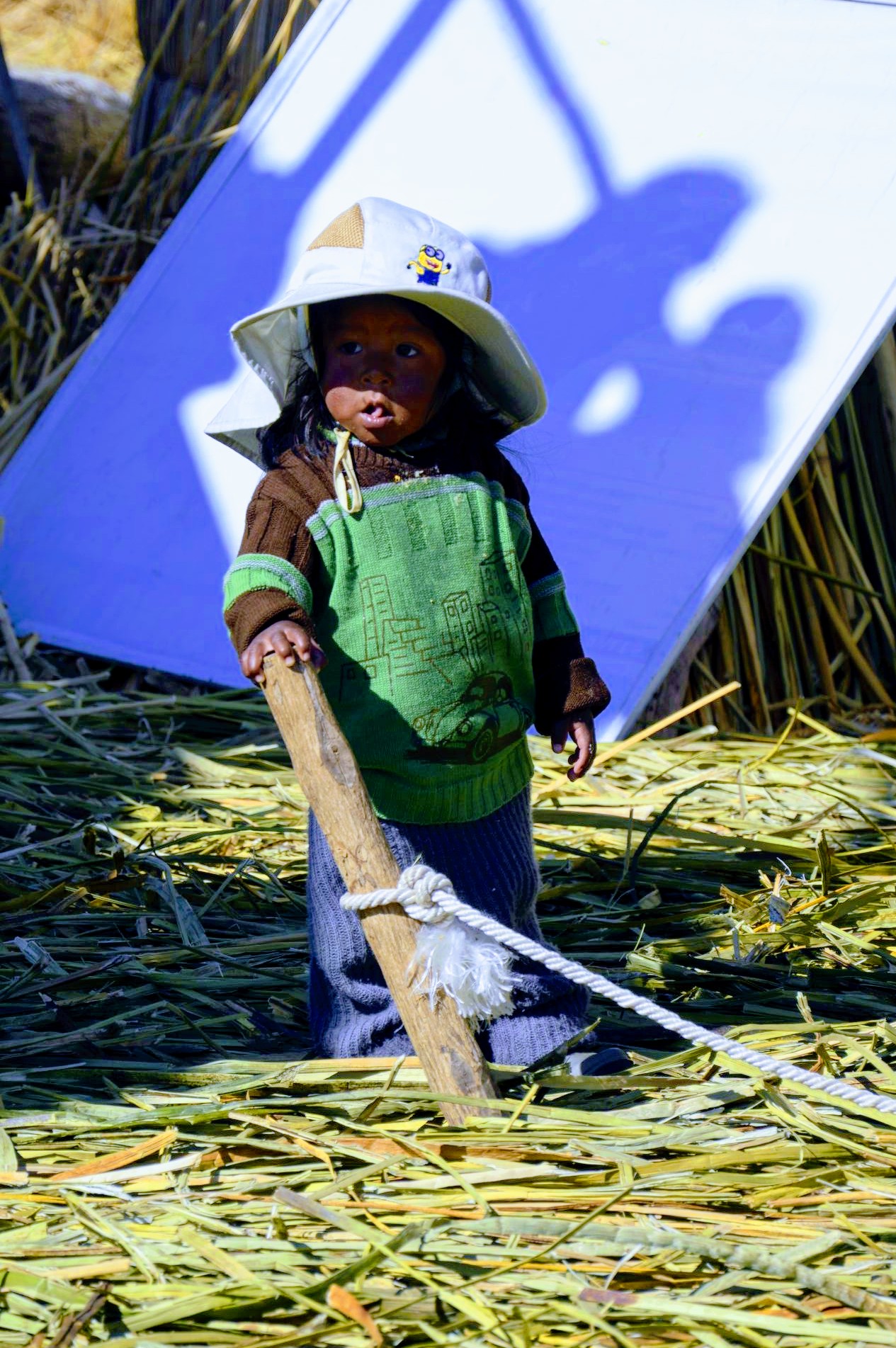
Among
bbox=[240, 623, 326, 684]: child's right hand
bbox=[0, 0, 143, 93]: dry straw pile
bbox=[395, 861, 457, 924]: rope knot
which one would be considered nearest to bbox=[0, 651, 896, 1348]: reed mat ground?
bbox=[395, 861, 457, 924]: rope knot

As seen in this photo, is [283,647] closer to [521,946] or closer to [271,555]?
[271,555]

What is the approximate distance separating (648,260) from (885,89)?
72 centimetres

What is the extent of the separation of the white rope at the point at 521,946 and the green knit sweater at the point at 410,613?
249 millimetres

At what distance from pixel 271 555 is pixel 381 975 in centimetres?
62

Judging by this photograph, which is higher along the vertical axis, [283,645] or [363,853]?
[283,645]

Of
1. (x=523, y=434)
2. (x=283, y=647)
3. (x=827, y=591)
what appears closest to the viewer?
(x=283, y=647)

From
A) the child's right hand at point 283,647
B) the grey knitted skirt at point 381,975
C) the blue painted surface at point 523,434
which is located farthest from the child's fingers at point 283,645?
the blue painted surface at point 523,434

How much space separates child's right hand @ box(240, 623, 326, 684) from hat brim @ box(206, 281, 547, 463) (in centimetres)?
37

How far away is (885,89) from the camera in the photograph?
3871 millimetres

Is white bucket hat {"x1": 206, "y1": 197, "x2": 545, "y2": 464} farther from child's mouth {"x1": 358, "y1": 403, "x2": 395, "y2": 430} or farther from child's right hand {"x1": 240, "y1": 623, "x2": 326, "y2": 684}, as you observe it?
child's right hand {"x1": 240, "y1": 623, "x2": 326, "y2": 684}

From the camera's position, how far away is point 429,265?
1.92m

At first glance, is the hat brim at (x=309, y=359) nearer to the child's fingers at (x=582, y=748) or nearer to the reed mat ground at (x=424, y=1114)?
the child's fingers at (x=582, y=748)

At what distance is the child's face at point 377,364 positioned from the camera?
6.38ft

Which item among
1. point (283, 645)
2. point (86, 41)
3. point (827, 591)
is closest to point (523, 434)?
point (827, 591)
